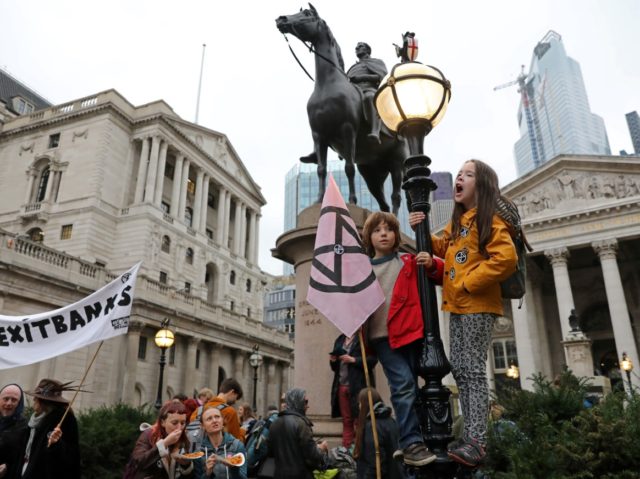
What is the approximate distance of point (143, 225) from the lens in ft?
137

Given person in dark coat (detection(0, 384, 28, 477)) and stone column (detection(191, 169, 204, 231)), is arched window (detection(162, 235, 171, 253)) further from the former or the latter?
person in dark coat (detection(0, 384, 28, 477))

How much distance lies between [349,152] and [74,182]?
40.1 metres

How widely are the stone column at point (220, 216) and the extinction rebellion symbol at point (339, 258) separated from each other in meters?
49.4

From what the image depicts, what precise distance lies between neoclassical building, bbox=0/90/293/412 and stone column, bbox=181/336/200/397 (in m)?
0.08

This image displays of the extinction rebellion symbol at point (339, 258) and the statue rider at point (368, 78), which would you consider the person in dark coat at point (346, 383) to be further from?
the statue rider at point (368, 78)

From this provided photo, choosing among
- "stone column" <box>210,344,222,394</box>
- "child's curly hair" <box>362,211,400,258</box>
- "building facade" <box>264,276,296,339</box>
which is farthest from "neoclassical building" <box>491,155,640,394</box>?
"building facade" <box>264,276,296,339</box>

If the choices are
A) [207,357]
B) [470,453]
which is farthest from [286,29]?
[207,357]

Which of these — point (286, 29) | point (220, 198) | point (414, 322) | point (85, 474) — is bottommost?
point (85, 474)

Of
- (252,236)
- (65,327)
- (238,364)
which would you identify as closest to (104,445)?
(65,327)

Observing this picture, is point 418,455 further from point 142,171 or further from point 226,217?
point 226,217

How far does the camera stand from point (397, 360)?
405 cm

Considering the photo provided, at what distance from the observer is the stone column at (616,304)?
3212cm

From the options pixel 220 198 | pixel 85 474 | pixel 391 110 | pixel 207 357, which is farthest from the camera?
pixel 220 198

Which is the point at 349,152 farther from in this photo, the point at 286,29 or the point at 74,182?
the point at 74,182
